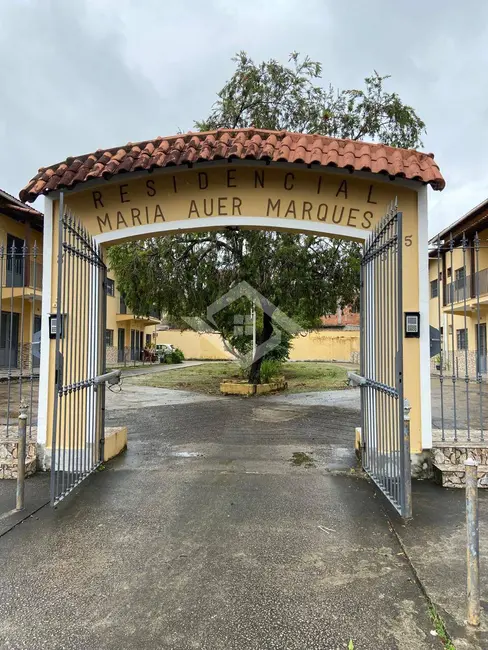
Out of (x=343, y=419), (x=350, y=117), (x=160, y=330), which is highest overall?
(x=350, y=117)

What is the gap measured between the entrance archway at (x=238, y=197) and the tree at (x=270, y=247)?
6151mm

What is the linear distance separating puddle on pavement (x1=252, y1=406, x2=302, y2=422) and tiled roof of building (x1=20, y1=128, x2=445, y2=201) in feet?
18.6

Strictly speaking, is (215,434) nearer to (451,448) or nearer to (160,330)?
(451,448)

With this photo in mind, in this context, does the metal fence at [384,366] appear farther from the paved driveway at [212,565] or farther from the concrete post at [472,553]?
the concrete post at [472,553]

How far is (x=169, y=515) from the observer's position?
4074 millimetres

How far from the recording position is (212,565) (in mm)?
3154

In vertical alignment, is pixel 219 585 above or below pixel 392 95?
below

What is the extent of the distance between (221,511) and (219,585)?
50.2 inches

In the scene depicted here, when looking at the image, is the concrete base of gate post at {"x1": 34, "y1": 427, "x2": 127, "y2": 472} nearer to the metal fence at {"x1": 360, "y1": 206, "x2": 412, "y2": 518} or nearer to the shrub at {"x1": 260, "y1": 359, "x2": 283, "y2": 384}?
the metal fence at {"x1": 360, "y1": 206, "x2": 412, "y2": 518}

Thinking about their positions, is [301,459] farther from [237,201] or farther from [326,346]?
[326,346]

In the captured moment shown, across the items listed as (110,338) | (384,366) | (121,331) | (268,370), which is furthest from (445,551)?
(121,331)

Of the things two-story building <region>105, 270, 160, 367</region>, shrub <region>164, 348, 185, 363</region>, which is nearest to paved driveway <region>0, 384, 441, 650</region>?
two-story building <region>105, 270, 160, 367</region>

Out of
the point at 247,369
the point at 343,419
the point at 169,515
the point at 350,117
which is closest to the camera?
the point at 169,515

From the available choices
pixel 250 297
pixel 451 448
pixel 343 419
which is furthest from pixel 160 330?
pixel 451 448
